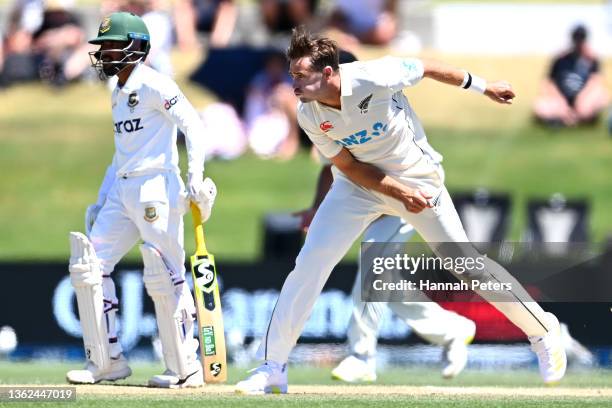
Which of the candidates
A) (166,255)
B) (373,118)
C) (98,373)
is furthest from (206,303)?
(373,118)

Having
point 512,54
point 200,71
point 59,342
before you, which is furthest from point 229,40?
point 59,342

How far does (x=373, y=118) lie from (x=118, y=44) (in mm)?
1519

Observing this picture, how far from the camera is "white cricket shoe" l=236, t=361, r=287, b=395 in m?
7.19

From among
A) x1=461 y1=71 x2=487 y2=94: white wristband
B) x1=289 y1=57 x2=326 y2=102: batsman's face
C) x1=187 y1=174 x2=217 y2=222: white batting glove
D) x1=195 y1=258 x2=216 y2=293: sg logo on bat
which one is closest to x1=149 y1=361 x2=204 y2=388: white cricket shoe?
x1=195 y1=258 x2=216 y2=293: sg logo on bat

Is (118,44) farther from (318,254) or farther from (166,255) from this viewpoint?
(318,254)

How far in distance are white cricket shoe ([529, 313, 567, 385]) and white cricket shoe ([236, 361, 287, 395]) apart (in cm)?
135

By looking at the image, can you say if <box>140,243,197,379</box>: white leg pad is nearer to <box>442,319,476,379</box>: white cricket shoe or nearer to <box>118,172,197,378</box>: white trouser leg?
<box>118,172,197,378</box>: white trouser leg

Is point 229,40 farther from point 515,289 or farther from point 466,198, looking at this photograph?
point 515,289

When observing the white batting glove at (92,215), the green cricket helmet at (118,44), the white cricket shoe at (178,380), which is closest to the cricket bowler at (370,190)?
the white cricket shoe at (178,380)

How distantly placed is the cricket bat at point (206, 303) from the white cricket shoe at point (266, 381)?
412 mm

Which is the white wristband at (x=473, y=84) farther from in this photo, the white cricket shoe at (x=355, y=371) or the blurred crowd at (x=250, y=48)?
the blurred crowd at (x=250, y=48)

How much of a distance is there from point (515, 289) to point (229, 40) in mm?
8499

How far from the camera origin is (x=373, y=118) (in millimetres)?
6957

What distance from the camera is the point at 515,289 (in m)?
7.38
